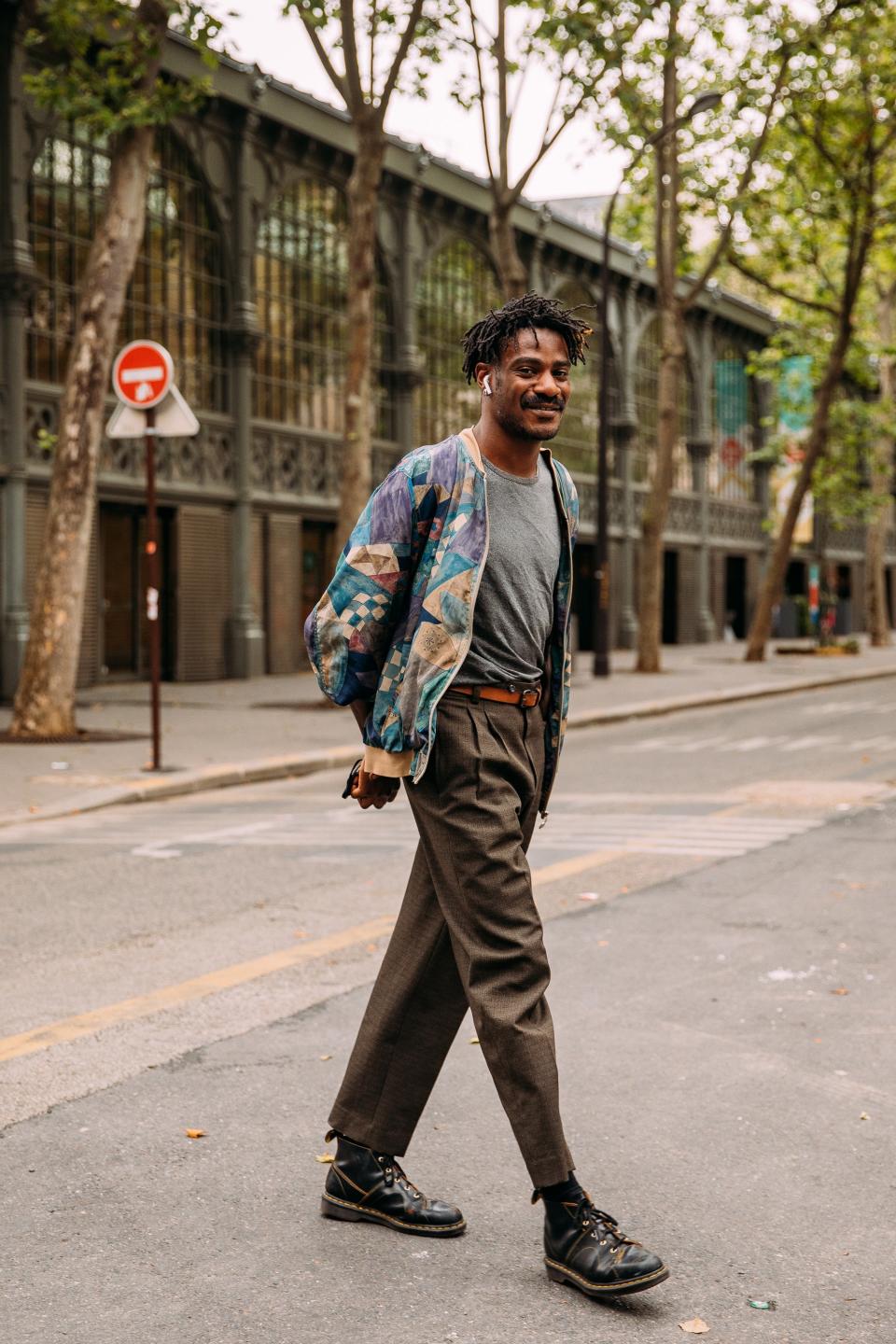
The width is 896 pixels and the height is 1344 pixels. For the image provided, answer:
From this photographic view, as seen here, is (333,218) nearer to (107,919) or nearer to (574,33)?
(574,33)

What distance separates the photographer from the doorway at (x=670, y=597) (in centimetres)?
4272

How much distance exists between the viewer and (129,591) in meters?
24.7

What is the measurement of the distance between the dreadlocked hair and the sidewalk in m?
7.79

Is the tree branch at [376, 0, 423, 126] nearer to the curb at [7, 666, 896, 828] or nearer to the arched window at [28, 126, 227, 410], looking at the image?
the arched window at [28, 126, 227, 410]

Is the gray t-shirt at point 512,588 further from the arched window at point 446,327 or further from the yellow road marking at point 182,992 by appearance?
the arched window at point 446,327

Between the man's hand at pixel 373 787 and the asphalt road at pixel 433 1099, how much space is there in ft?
3.16

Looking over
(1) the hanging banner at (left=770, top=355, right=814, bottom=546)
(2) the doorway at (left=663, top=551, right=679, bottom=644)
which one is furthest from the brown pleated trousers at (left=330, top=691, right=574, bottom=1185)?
(2) the doorway at (left=663, top=551, right=679, bottom=644)

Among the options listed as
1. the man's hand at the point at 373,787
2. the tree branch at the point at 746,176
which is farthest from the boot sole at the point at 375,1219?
the tree branch at the point at 746,176

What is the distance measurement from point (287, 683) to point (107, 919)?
18151 millimetres

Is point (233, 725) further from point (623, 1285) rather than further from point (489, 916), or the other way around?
point (623, 1285)

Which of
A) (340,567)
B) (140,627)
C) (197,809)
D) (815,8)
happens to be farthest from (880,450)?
(340,567)

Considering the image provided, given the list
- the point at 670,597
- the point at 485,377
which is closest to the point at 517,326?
the point at 485,377

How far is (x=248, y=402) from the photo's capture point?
2616 cm

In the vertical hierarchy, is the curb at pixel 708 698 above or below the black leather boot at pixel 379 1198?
above
